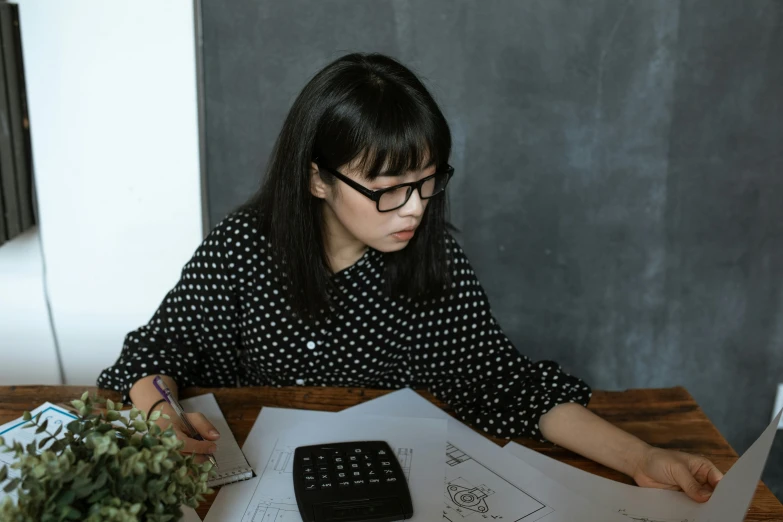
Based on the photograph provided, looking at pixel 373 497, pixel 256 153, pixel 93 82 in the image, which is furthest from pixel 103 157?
pixel 373 497

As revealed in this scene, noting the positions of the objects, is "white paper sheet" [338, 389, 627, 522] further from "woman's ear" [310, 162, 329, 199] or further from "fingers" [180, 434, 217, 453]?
"woman's ear" [310, 162, 329, 199]

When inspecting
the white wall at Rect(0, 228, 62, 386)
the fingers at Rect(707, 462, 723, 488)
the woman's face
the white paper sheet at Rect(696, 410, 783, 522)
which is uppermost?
the woman's face

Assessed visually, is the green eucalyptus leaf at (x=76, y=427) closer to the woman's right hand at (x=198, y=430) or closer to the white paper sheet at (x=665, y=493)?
the woman's right hand at (x=198, y=430)

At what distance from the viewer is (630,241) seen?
1.74 meters

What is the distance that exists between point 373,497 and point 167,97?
1.16m

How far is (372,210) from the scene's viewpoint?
1.00 metres

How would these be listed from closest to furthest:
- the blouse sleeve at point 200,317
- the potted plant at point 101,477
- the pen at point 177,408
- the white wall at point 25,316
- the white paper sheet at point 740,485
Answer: the potted plant at point 101,477 → the white paper sheet at point 740,485 → the pen at point 177,408 → the blouse sleeve at point 200,317 → the white wall at point 25,316

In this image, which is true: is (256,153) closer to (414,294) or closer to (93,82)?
(93,82)

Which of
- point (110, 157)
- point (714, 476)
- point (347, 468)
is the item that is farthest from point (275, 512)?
point (110, 157)

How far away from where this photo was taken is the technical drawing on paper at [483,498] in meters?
0.78

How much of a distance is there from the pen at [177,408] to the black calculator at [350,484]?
13 centimetres

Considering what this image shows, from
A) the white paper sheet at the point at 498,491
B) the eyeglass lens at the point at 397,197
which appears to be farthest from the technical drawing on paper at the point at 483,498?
the eyeglass lens at the point at 397,197

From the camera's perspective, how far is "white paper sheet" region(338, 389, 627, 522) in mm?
787

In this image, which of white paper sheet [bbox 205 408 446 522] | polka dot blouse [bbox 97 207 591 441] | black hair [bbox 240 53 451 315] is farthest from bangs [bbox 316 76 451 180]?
white paper sheet [bbox 205 408 446 522]
